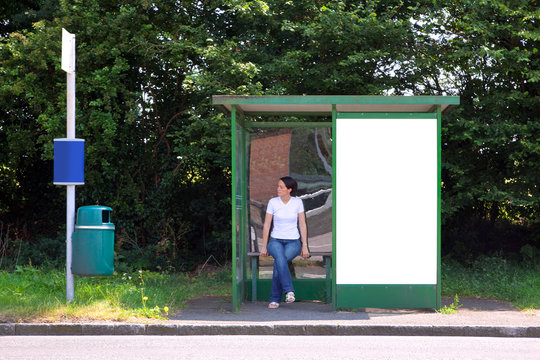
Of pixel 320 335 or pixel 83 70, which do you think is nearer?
pixel 320 335

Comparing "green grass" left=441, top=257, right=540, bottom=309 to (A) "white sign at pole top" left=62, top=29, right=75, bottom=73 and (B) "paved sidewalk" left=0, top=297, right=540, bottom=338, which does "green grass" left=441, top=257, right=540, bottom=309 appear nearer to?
(B) "paved sidewalk" left=0, top=297, right=540, bottom=338

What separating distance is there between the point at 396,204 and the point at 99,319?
13.0 ft

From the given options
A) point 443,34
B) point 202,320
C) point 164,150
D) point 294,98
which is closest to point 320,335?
point 202,320

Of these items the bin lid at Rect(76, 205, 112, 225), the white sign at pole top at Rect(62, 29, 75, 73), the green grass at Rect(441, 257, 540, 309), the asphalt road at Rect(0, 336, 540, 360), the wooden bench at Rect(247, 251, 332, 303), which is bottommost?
the asphalt road at Rect(0, 336, 540, 360)

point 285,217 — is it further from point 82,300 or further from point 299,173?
point 82,300

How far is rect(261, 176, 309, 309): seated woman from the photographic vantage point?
32.3 feet

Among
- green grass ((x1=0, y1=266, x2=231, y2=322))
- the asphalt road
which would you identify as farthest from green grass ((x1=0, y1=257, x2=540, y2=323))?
the asphalt road

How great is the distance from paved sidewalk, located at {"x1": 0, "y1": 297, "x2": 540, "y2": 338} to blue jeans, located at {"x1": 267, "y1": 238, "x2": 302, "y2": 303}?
0.86m

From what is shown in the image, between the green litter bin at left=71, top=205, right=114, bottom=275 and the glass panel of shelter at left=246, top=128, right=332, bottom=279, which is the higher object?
the glass panel of shelter at left=246, top=128, right=332, bottom=279

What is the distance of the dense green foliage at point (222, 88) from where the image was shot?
13.0 meters

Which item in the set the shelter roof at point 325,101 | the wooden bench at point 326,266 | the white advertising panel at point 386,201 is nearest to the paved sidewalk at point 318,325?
the white advertising panel at point 386,201

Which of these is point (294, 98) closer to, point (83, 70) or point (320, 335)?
point (320, 335)

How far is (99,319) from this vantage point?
27.0 feet

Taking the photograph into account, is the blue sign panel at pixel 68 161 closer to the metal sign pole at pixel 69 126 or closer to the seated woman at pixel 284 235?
the metal sign pole at pixel 69 126
